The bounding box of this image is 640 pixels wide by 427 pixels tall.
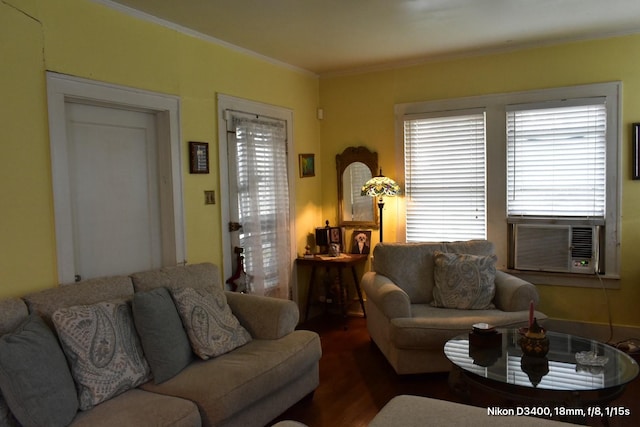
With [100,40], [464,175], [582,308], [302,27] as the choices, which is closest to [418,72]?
[464,175]

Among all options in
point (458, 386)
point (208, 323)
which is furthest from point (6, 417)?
point (458, 386)

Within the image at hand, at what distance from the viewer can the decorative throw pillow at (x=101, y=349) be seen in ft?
7.29

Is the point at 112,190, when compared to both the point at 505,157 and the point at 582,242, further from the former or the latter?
the point at 582,242

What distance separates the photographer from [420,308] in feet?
12.0

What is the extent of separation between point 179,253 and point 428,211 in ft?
7.88

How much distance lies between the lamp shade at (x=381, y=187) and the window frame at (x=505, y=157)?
0.76 ft

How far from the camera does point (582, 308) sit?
414 centimetres

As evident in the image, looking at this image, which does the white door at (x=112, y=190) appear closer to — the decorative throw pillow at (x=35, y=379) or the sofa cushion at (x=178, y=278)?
the sofa cushion at (x=178, y=278)

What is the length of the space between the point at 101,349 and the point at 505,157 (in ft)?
11.5

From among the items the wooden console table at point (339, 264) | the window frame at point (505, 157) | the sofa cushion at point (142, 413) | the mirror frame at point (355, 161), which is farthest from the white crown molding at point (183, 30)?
the sofa cushion at point (142, 413)

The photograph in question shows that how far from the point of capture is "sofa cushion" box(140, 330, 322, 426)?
231cm

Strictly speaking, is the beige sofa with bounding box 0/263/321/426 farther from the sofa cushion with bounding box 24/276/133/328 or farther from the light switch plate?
the light switch plate

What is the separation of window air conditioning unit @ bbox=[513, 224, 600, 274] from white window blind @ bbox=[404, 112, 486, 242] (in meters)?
0.37

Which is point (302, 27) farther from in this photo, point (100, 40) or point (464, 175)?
point (464, 175)
